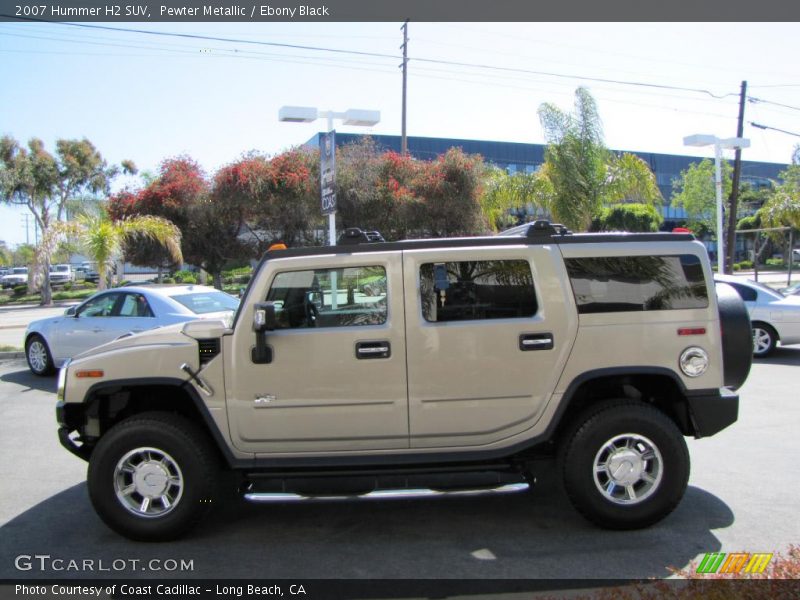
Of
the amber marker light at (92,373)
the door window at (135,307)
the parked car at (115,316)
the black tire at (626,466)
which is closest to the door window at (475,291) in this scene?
the black tire at (626,466)

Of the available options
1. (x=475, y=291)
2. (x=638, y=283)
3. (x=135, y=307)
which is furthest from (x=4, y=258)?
(x=638, y=283)

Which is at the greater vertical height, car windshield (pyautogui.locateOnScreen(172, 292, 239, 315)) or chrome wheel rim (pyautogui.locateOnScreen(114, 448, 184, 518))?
car windshield (pyautogui.locateOnScreen(172, 292, 239, 315))

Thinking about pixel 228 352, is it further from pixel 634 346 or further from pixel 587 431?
pixel 634 346

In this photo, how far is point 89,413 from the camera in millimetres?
4664

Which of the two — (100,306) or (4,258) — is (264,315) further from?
(4,258)

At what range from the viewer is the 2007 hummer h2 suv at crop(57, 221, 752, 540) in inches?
171

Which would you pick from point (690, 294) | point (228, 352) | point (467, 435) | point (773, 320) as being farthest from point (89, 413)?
point (773, 320)

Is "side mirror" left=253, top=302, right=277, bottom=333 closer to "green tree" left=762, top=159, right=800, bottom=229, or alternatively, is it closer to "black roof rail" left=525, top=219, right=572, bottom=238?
"black roof rail" left=525, top=219, right=572, bottom=238

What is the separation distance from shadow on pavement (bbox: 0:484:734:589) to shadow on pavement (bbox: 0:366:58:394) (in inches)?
224

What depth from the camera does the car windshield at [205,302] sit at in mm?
9608

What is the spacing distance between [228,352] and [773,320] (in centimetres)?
1032

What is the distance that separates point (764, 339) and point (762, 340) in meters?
0.04

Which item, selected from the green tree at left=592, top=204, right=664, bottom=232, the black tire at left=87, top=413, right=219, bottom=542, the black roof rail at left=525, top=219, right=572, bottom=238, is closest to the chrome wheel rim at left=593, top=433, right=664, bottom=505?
the black roof rail at left=525, top=219, right=572, bottom=238

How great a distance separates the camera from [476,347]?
436cm
